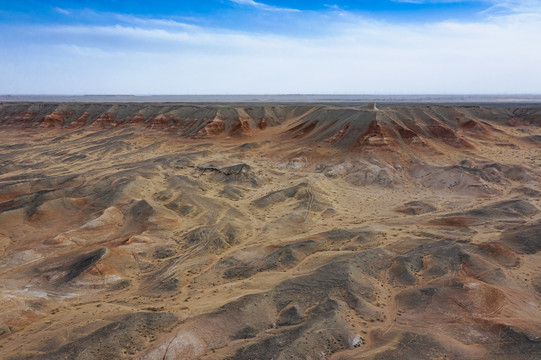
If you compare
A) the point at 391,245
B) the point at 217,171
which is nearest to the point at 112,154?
the point at 217,171

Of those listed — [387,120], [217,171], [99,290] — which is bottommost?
[99,290]

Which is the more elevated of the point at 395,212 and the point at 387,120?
the point at 387,120

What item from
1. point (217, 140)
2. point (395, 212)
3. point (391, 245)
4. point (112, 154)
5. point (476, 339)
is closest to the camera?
point (476, 339)

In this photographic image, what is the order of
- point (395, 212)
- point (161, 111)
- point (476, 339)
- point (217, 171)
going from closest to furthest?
1. point (476, 339)
2. point (395, 212)
3. point (217, 171)
4. point (161, 111)

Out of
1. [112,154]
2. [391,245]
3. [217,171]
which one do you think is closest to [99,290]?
[391,245]

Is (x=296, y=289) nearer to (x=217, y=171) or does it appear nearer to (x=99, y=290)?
(x=99, y=290)

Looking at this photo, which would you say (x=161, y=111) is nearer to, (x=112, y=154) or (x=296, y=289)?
(x=112, y=154)

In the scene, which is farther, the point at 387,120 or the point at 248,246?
the point at 387,120
